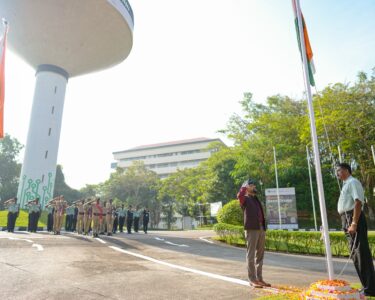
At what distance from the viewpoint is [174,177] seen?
46.7m

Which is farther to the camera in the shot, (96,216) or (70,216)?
(70,216)

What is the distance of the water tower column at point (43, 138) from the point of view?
30.3 metres

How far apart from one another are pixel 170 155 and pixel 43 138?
54189 mm

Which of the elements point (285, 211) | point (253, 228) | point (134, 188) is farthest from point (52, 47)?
point (253, 228)

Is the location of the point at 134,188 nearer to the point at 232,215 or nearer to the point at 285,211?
the point at 285,211

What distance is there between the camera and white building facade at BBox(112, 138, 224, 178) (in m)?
80.2

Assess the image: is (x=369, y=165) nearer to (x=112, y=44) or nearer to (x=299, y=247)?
(x=299, y=247)

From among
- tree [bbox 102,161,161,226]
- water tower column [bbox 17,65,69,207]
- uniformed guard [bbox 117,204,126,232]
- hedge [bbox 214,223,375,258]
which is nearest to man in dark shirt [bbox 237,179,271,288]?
hedge [bbox 214,223,375,258]

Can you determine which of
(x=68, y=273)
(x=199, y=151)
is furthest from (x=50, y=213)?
(x=199, y=151)

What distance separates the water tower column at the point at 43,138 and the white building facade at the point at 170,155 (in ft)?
153

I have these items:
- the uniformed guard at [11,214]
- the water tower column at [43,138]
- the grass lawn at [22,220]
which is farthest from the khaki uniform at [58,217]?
the water tower column at [43,138]

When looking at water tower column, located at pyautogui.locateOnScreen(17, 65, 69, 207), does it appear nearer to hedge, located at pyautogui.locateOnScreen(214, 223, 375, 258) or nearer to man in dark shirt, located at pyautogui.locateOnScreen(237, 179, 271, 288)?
hedge, located at pyautogui.locateOnScreen(214, 223, 375, 258)

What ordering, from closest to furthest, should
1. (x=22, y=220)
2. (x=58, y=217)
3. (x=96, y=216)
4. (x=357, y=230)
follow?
(x=357, y=230), (x=96, y=216), (x=58, y=217), (x=22, y=220)

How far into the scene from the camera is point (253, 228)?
531 centimetres
